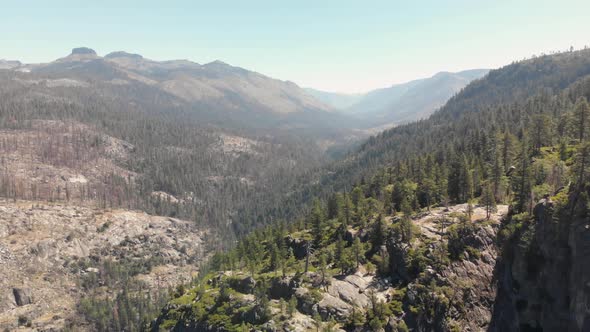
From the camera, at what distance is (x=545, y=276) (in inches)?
3066

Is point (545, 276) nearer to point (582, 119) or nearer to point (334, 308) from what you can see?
point (334, 308)

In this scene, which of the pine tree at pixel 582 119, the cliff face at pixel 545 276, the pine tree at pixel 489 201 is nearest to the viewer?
the cliff face at pixel 545 276

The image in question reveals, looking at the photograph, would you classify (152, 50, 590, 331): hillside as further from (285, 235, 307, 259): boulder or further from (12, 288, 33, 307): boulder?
(12, 288, 33, 307): boulder

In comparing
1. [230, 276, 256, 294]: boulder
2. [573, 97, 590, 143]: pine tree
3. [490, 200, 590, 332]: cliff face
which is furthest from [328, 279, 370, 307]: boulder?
[573, 97, 590, 143]: pine tree

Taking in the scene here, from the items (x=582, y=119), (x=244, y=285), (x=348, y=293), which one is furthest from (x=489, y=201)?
(x=244, y=285)

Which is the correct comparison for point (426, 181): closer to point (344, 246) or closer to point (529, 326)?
point (344, 246)

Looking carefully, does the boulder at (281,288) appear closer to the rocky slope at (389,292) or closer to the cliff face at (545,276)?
the rocky slope at (389,292)

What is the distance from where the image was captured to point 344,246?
365ft

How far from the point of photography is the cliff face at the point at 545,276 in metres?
69.9

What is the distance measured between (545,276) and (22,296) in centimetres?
21764

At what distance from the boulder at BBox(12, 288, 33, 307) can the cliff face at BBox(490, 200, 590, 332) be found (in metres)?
204

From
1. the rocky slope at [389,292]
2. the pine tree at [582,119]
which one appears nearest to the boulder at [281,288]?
the rocky slope at [389,292]

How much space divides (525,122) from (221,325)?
169873 mm

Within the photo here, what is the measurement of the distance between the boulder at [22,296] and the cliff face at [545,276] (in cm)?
20441
